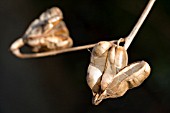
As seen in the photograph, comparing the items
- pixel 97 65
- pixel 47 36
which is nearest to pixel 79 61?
pixel 47 36

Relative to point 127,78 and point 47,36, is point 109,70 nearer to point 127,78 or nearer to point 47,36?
point 127,78

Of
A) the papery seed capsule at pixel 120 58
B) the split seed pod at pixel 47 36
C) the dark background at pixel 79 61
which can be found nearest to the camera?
the papery seed capsule at pixel 120 58

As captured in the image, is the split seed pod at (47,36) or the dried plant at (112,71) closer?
the dried plant at (112,71)

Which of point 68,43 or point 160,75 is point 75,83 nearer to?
point 160,75

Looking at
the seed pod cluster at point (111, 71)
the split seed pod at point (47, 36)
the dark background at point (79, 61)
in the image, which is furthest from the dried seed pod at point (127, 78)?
the dark background at point (79, 61)

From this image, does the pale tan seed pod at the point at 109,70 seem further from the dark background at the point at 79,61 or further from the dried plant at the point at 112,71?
the dark background at the point at 79,61

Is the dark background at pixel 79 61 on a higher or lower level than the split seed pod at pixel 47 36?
lower

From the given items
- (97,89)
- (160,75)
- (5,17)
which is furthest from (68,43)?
(5,17)

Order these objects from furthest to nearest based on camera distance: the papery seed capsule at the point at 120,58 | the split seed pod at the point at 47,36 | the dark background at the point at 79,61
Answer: the dark background at the point at 79,61
the split seed pod at the point at 47,36
the papery seed capsule at the point at 120,58

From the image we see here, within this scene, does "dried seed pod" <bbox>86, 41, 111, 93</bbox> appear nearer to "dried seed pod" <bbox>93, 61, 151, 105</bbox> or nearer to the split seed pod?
"dried seed pod" <bbox>93, 61, 151, 105</bbox>
